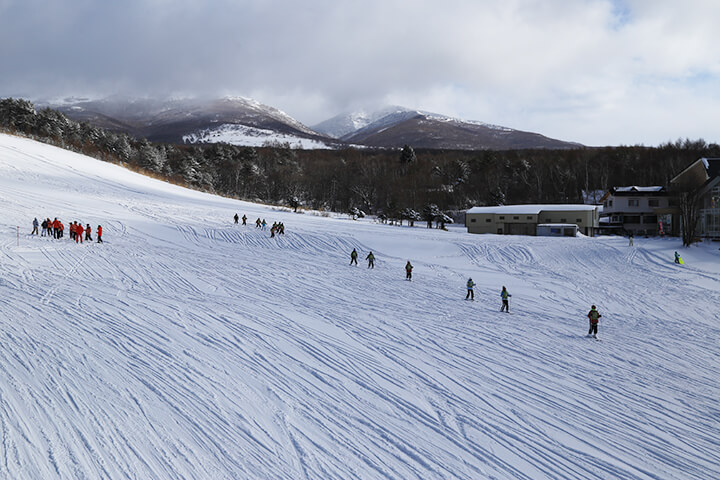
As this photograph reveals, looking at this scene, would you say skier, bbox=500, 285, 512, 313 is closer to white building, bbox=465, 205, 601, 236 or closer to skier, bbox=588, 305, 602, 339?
skier, bbox=588, 305, 602, 339

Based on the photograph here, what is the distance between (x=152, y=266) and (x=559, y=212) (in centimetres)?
4435

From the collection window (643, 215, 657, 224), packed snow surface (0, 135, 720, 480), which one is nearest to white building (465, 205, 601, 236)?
window (643, 215, 657, 224)

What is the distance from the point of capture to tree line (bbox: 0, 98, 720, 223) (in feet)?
232

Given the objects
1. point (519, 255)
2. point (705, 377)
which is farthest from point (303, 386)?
point (519, 255)

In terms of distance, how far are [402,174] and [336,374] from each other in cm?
8548

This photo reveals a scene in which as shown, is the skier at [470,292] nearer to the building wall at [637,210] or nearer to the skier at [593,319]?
the skier at [593,319]

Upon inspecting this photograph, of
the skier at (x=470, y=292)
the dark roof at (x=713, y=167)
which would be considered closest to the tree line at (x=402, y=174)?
the dark roof at (x=713, y=167)

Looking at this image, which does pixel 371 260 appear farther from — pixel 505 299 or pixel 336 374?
pixel 336 374

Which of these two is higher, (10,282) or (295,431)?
(10,282)

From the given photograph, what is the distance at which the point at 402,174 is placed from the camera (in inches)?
3597

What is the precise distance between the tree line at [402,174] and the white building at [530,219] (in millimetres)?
17892

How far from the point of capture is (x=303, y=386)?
777 cm

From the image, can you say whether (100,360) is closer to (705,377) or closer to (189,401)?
(189,401)

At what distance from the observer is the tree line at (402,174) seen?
70812 millimetres
